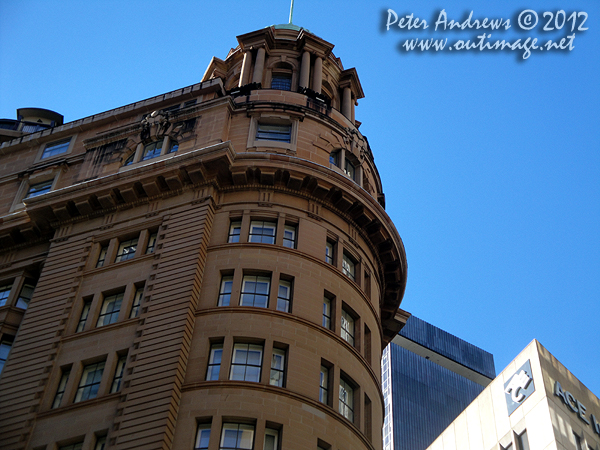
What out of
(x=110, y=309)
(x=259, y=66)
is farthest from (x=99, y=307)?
(x=259, y=66)

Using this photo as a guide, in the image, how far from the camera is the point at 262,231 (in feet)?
153

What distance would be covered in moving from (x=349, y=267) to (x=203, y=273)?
9.65 meters

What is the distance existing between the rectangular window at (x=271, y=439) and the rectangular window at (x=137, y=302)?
10265mm

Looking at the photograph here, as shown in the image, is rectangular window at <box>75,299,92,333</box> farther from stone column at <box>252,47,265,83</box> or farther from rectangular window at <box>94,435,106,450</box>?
stone column at <box>252,47,265,83</box>

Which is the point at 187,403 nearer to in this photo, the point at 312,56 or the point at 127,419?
the point at 127,419

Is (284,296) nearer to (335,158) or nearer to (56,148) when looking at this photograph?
(335,158)

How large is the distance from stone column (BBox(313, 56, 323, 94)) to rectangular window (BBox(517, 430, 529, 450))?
30.7 metres

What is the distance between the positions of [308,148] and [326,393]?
1740 cm

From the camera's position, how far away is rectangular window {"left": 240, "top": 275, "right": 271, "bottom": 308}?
42.5 metres

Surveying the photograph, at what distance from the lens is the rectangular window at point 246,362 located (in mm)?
39094

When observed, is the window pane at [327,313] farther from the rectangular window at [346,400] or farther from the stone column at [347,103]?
the stone column at [347,103]

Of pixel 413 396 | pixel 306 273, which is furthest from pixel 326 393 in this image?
pixel 413 396

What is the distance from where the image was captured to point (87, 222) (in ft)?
163

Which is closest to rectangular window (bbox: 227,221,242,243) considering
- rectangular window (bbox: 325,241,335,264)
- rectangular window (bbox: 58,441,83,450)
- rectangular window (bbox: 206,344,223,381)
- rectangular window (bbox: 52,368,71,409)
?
rectangular window (bbox: 325,241,335,264)
